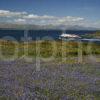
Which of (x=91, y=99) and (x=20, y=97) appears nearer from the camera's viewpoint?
(x=20, y=97)

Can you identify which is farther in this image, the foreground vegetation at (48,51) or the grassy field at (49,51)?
the grassy field at (49,51)

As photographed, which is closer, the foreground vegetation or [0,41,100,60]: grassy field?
the foreground vegetation

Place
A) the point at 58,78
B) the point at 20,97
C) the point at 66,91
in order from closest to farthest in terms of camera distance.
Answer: the point at 20,97 < the point at 66,91 < the point at 58,78

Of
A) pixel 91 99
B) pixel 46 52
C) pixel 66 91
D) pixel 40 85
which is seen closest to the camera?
pixel 91 99

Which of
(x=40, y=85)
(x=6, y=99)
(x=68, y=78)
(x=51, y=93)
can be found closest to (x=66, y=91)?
(x=51, y=93)

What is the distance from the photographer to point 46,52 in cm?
3447

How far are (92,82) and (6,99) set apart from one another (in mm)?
4883

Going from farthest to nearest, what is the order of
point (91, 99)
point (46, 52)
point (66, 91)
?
1. point (46, 52)
2. point (66, 91)
3. point (91, 99)

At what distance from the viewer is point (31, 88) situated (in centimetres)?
1154

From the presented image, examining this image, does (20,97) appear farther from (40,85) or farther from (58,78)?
(58,78)

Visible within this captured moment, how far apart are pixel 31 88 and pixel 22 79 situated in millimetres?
1713

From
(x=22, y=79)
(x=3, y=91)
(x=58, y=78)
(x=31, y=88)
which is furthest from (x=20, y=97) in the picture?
(x=58, y=78)

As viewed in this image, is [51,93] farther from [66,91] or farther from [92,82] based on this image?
[92,82]

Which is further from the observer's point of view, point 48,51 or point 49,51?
point 49,51
